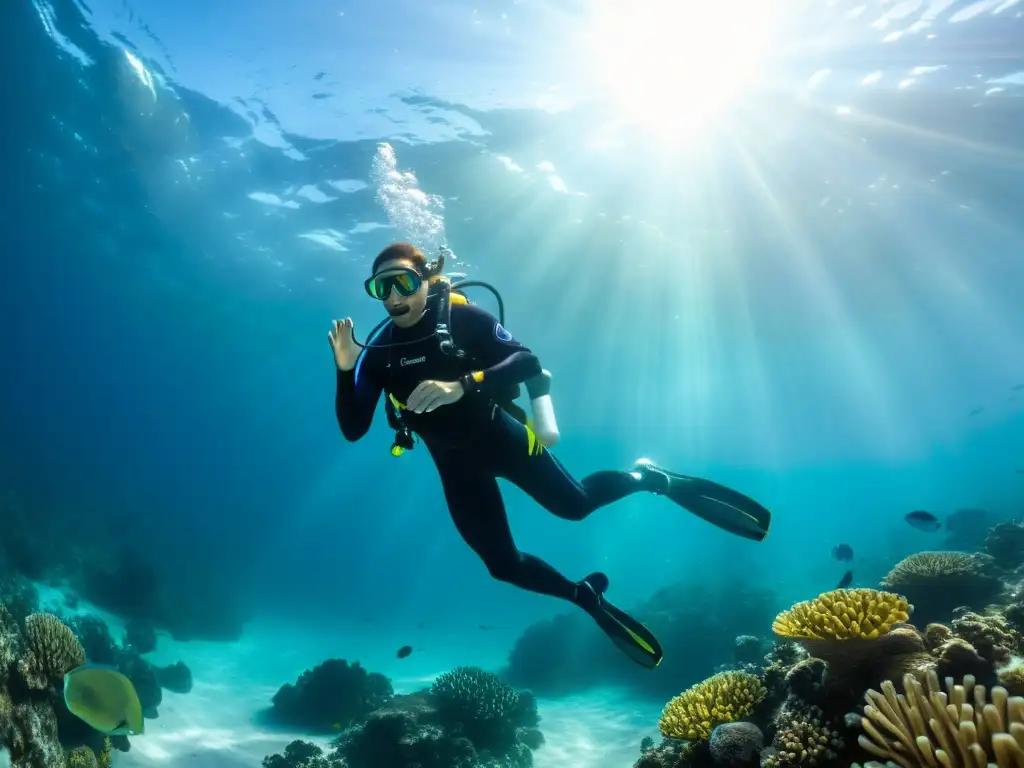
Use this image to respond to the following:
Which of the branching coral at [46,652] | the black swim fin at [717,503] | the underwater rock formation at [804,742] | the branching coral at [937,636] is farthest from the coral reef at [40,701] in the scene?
the branching coral at [937,636]

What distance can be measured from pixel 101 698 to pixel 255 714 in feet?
36.2

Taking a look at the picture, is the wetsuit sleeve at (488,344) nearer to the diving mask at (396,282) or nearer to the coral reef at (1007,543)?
the diving mask at (396,282)

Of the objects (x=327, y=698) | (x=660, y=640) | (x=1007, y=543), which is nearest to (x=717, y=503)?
(x=1007, y=543)

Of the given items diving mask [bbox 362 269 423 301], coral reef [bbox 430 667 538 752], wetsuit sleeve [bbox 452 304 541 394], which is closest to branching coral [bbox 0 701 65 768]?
coral reef [bbox 430 667 538 752]

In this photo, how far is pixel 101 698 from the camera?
4.93 meters

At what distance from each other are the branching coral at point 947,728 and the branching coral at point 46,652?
8248 millimetres

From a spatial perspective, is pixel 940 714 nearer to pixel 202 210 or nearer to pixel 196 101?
pixel 196 101

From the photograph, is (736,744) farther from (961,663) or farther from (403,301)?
(403,301)

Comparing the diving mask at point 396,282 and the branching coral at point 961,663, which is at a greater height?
the diving mask at point 396,282

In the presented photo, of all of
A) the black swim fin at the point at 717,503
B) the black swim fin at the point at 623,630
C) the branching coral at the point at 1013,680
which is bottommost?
the branching coral at the point at 1013,680

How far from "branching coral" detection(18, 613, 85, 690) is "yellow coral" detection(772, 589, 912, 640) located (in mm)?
7975

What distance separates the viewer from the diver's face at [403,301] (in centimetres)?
458

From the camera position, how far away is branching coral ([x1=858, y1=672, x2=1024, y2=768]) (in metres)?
2.00

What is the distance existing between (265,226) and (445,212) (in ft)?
27.4
